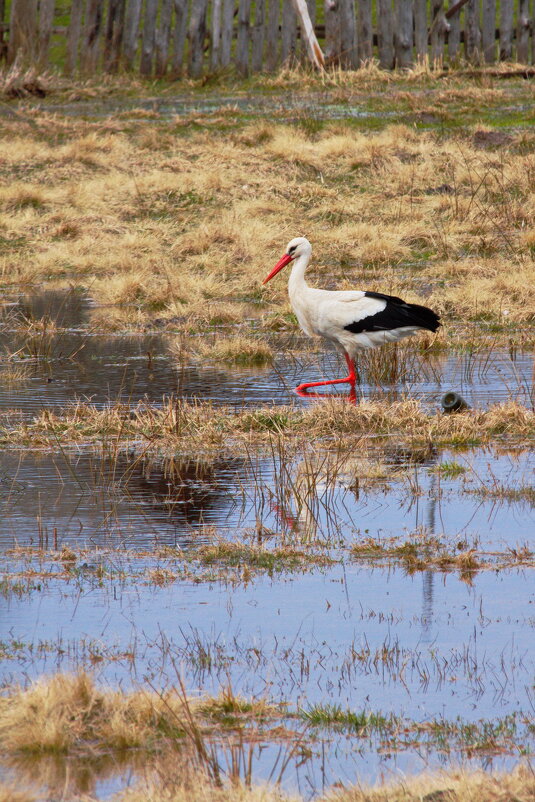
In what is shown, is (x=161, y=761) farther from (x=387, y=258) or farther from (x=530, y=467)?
(x=387, y=258)

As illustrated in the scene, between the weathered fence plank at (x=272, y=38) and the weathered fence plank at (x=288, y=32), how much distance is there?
136mm

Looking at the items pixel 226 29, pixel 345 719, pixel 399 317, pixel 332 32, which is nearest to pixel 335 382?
pixel 399 317

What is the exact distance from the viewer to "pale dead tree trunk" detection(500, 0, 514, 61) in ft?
76.6

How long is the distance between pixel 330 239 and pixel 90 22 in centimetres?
982

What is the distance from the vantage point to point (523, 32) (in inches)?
928

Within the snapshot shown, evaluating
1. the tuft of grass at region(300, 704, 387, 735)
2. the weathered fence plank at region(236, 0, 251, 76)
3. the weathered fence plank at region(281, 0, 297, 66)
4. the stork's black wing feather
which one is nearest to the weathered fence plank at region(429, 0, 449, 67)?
the weathered fence plank at region(281, 0, 297, 66)

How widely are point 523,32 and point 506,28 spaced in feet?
1.19

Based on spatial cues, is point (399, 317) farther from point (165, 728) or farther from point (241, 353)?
point (165, 728)

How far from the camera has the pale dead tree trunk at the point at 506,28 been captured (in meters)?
23.4

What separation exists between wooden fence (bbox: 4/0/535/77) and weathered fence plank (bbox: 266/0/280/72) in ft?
0.06

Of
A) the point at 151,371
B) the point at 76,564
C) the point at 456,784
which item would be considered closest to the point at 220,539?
the point at 76,564

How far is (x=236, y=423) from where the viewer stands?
9062 mm

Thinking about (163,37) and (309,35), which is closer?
(309,35)

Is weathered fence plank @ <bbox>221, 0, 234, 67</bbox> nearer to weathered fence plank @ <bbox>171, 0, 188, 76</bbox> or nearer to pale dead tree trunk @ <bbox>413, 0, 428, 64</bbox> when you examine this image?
weathered fence plank @ <bbox>171, 0, 188, 76</bbox>
